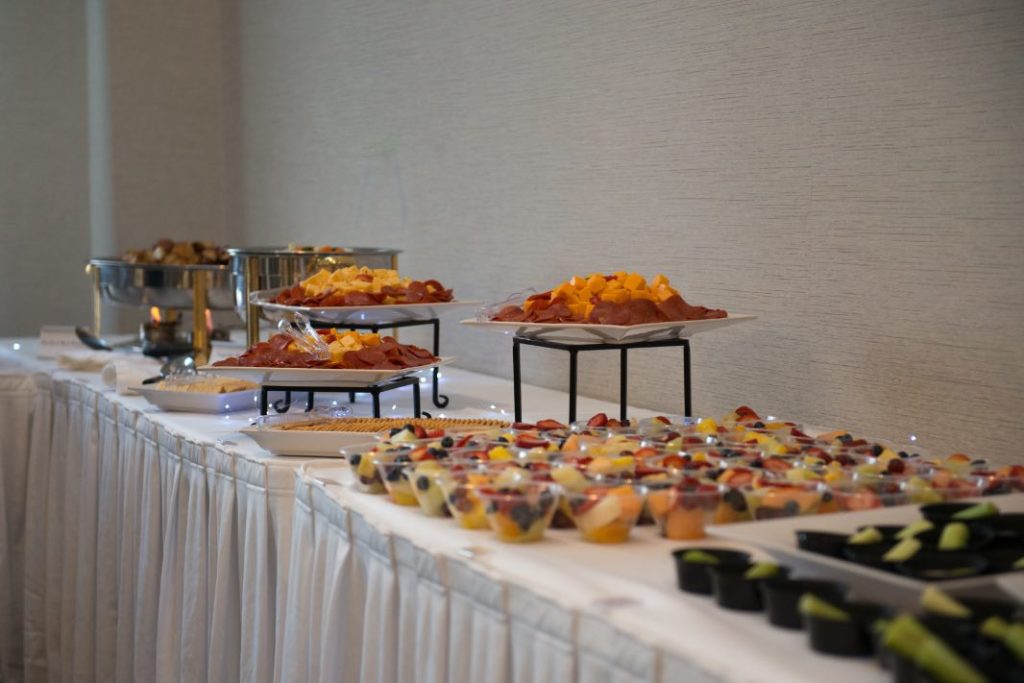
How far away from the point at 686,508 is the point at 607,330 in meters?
0.60

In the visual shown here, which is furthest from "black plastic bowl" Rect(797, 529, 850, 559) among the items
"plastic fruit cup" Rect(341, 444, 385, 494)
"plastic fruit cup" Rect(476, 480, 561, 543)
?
"plastic fruit cup" Rect(341, 444, 385, 494)

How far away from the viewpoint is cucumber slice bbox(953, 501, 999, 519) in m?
0.99

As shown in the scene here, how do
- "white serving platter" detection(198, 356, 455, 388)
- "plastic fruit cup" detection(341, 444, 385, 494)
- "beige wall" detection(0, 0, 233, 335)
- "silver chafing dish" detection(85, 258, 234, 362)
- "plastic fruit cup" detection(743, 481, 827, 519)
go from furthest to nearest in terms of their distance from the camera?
"beige wall" detection(0, 0, 233, 335), "silver chafing dish" detection(85, 258, 234, 362), "white serving platter" detection(198, 356, 455, 388), "plastic fruit cup" detection(341, 444, 385, 494), "plastic fruit cup" detection(743, 481, 827, 519)

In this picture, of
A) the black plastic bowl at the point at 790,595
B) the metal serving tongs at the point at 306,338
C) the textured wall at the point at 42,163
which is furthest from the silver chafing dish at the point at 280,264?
the textured wall at the point at 42,163

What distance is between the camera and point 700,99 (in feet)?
6.84

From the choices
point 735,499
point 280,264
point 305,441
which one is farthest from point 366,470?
point 280,264

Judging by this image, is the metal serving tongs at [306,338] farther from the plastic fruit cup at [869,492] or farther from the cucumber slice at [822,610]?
the cucumber slice at [822,610]

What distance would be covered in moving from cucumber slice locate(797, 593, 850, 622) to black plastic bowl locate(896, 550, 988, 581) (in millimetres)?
82

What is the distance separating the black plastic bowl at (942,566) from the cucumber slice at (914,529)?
0.12 feet

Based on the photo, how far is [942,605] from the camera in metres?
0.77

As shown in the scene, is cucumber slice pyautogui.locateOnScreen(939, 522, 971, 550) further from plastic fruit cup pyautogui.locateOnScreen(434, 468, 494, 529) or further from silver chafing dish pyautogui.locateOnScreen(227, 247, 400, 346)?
silver chafing dish pyautogui.locateOnScreen(227, 247, 400, 346)

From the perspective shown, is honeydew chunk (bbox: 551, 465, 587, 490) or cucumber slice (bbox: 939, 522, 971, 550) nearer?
cucumber slice (bbox: 939, 522, 971, 550)

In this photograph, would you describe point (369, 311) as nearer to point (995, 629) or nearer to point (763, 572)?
point (763, 572)

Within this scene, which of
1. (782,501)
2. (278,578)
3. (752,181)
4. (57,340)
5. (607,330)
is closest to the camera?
(782,501)
